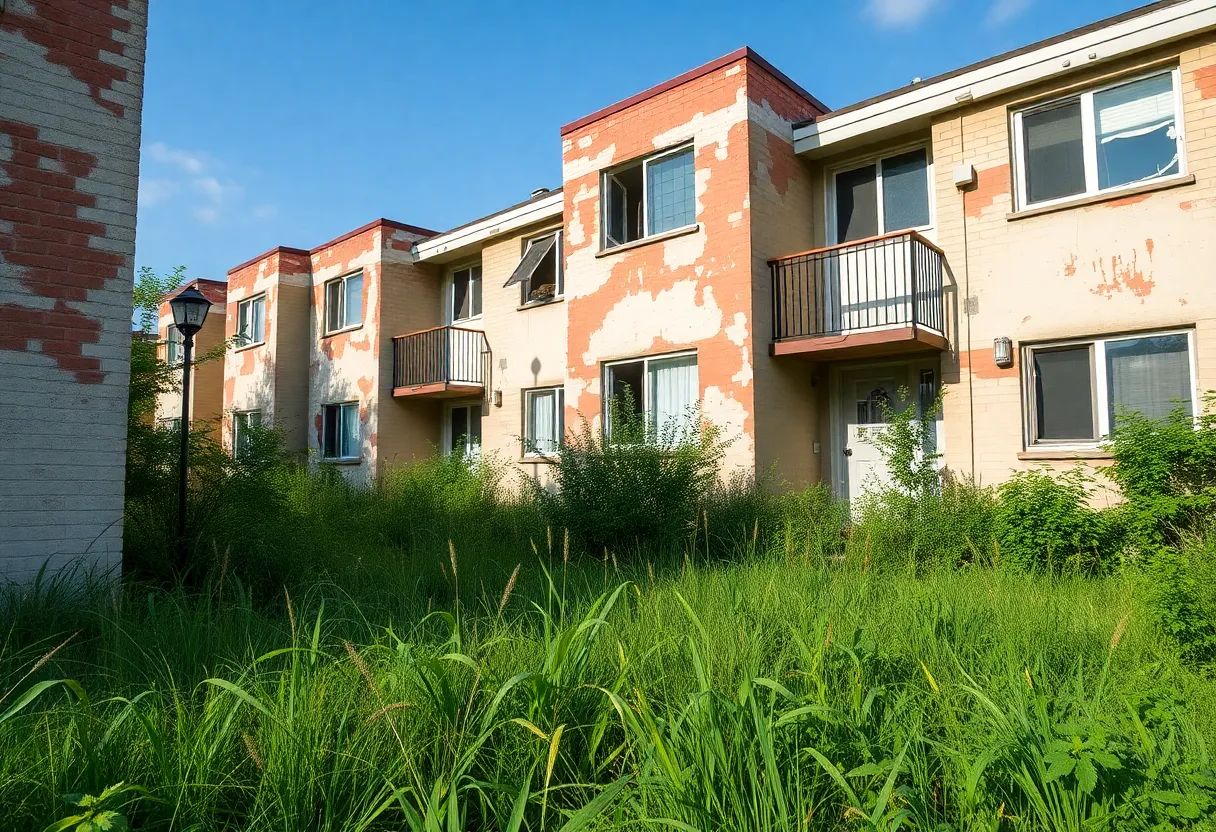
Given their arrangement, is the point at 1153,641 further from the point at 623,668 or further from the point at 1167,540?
the point at 1167,540

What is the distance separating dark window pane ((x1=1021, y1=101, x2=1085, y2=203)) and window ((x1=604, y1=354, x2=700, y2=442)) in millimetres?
4939

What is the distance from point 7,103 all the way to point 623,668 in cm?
615

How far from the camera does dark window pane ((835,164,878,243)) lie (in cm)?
1090

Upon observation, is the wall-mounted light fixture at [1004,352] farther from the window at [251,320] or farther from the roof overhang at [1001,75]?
the window at [251,320]

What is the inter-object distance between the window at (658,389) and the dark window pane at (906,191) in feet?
11.4

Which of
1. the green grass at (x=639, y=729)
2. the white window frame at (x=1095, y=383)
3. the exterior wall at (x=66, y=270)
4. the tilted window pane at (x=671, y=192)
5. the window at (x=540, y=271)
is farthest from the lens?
the window at (x=540, y=271)

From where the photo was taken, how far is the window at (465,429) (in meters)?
16.4

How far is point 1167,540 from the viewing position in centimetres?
748

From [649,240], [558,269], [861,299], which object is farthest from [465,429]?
[861,299]

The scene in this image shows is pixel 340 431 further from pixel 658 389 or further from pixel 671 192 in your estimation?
pixel 671 192

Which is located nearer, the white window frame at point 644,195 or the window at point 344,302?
the white window frame at point 644,195

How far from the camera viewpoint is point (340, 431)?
18375 millimetres

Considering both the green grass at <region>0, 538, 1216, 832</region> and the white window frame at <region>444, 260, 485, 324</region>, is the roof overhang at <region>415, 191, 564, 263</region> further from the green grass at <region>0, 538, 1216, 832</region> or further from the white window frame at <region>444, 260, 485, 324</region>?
the green grass at <region>0, 538, 1216, 832</region>

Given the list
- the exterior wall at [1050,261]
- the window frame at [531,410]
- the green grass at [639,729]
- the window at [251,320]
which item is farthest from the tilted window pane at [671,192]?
the window at [251,320]
